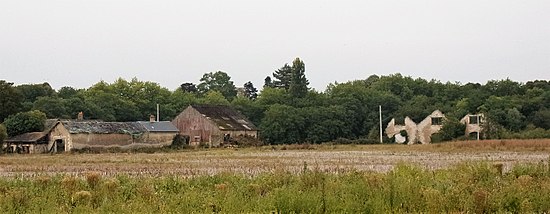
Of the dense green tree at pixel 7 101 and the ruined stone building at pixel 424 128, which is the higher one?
the dense green tree at pixel 7 101

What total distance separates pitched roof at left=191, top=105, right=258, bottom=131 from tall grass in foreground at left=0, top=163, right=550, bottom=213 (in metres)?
55.2

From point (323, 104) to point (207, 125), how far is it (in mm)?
22958

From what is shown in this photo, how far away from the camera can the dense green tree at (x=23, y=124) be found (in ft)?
201

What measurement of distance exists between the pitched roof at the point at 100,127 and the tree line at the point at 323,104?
6846 millimetres

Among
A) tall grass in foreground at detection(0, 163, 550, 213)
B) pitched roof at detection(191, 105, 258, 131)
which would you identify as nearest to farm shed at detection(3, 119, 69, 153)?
pitched roof at detection(191, 105, 258, 131)

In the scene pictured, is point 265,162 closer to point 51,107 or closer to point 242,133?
point 242,133

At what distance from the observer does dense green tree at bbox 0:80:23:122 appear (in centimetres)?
6681

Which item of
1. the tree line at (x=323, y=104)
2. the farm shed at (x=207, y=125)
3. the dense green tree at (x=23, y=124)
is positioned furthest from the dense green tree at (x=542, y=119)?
the dense green tree at (x=23, y=124)

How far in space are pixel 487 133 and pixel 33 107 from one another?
168 ft

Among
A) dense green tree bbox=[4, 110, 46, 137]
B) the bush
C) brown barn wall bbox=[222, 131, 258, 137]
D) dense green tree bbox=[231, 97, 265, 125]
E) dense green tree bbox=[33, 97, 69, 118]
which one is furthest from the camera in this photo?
dense green tree bbox=[231, 97, 265, 125]

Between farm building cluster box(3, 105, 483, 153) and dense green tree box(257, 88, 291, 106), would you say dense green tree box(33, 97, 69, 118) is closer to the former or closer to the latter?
farm building cluster box(3, 105, 483, 153)

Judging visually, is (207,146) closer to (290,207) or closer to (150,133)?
(150,133)

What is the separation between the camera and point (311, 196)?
1155 cm

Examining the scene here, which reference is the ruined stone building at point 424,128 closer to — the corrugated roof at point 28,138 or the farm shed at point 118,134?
the farm shed at point 118,134
